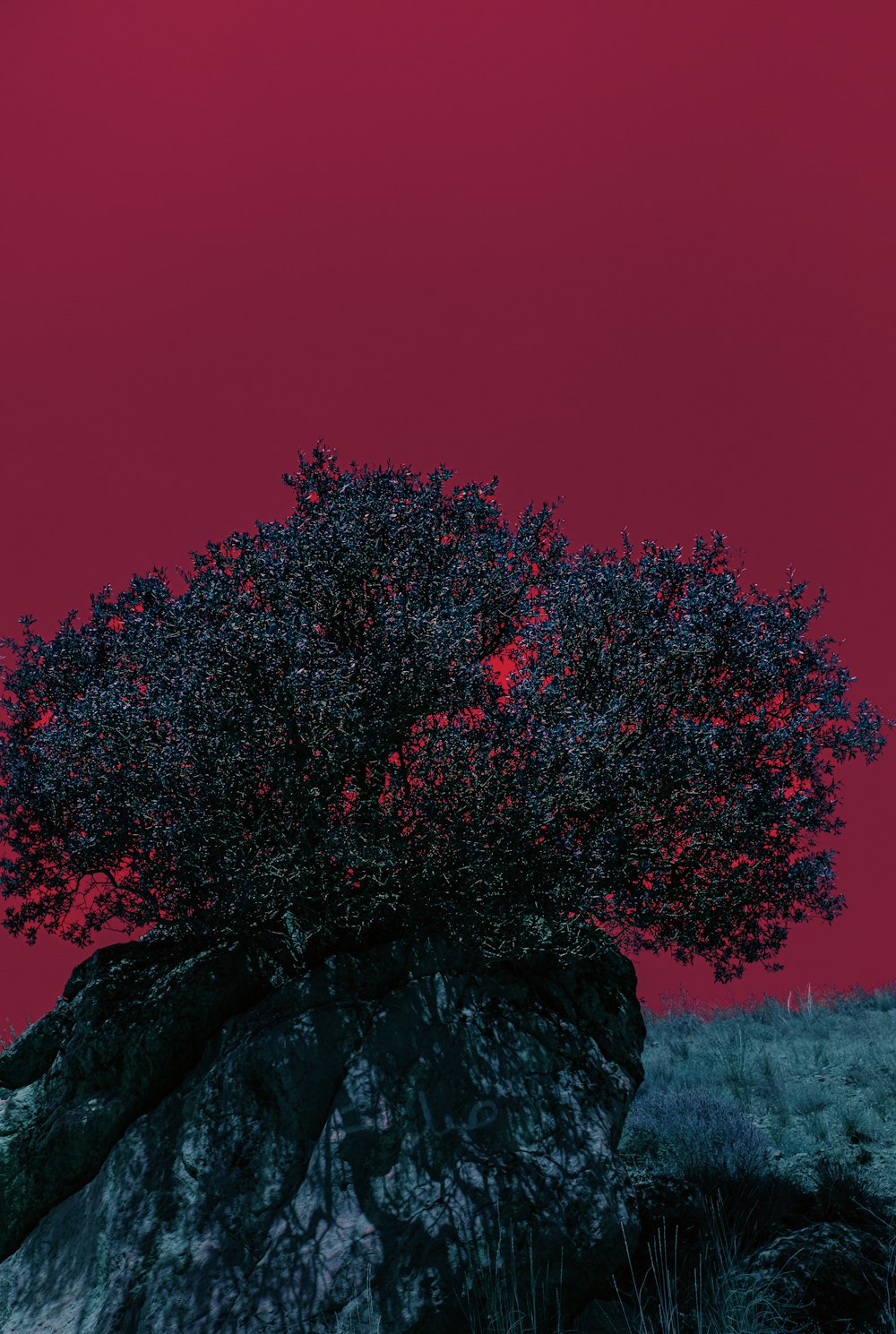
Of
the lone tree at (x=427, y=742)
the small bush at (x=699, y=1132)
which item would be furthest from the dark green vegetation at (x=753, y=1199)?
the lone tree at (x=427, y=742)

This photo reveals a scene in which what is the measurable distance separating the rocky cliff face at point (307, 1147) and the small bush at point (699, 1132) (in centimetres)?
229

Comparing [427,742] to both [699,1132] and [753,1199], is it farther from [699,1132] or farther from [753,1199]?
[699,1132]

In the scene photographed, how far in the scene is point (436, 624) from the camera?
9.45m

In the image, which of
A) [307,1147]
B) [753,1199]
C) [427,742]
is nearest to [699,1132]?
[753,1199]

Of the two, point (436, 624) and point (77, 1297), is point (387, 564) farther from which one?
point (77, 1297)

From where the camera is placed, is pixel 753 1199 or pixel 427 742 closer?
pixel 427 742

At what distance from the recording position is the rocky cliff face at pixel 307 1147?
29.6ft

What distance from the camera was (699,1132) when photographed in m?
13.7

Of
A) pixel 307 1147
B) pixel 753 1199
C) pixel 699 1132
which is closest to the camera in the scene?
pixel 307 1147

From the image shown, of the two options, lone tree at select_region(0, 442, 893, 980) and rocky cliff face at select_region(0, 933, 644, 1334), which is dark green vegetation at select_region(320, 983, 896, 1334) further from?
lone tree at select_region(0, 442, 893, 980)

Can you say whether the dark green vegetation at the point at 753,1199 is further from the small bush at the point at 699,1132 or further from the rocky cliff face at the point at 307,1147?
the rocky cliff face at the point at 307,1147

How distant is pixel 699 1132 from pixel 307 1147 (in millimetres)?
6542

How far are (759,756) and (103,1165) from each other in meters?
8.22

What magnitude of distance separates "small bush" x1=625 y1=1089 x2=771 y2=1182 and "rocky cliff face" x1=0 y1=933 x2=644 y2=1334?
7.52 ft
